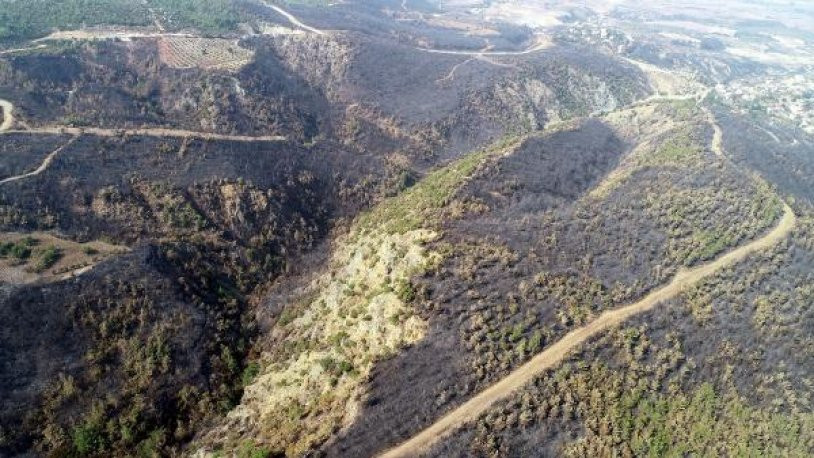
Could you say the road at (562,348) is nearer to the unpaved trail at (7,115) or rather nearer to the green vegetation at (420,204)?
the green vegetation at (420,204)

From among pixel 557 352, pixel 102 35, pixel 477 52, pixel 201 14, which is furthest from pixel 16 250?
pixel 477 52

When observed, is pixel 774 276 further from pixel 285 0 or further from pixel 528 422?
pixel 285 0

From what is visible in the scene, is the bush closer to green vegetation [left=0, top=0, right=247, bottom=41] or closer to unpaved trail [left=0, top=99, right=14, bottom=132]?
unpaved trail [left=0, top=99, right=14, bottom=132]

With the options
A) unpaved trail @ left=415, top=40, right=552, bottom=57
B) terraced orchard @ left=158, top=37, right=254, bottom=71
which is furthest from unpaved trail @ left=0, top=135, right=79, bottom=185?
unpaved trail @ left=415, top=40, right=552, bottom=57

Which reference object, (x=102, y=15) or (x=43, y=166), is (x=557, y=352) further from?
(x=102, y=15)

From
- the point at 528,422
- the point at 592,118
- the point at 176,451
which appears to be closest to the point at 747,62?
the point at 592,118

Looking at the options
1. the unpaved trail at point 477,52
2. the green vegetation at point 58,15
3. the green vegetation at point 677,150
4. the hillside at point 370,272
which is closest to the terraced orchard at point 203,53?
the hillside at point 370,272
